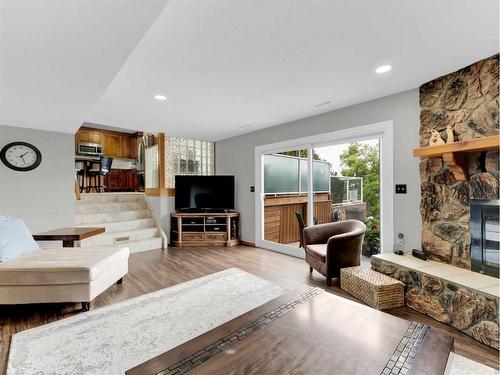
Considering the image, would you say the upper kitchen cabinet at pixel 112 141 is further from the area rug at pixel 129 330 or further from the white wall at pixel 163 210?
the area rug at pixel 129 330

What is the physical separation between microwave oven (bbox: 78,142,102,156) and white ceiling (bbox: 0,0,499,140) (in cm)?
409

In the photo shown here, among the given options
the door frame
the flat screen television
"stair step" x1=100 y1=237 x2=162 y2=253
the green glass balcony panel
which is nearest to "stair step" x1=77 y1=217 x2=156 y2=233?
"stair step" x1=100 y1=237 x2=162 y2=253

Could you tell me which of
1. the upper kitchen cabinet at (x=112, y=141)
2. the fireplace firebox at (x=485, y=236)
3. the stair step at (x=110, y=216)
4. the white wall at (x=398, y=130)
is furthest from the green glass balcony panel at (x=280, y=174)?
the upper kitchen cabinet at (x=112, y=141)

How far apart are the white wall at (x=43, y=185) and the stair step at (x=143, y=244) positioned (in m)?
1.01

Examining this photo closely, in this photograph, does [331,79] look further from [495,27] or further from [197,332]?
[197,332]

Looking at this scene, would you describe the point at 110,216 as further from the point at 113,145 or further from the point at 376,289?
the point at 376,289

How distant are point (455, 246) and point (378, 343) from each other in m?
1.89

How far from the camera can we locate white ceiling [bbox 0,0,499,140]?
1.51 metres

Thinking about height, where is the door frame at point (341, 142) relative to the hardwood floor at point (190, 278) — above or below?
above

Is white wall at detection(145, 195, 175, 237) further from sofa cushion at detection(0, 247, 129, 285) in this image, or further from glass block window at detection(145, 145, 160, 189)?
sofa cushion at detection(0, 247, 129, 285)

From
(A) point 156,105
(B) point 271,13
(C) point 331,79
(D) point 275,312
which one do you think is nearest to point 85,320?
(D) point 275,312

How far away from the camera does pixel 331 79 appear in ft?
8.64

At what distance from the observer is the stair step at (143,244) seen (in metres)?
4.71

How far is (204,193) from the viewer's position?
17.5 ft
